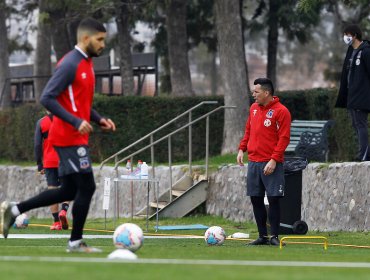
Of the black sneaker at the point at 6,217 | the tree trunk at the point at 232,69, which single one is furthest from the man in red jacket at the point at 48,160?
the tree trunk at the point at 232,69

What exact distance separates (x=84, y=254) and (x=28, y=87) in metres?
30.1

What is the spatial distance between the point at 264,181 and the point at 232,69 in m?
13.0

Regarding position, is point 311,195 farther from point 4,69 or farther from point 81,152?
point 4,69

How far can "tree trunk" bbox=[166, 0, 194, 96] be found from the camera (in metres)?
32.5

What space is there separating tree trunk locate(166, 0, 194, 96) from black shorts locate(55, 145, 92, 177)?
20497 millimetres

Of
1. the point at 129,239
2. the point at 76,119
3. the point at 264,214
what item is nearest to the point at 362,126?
the point at 264,214

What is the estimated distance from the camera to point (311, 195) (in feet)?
67.9

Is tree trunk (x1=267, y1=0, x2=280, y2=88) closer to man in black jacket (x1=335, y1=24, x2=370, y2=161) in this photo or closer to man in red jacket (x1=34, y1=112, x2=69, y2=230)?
man in red jacket (x1=34, y1=112, x2=69, y2=230)

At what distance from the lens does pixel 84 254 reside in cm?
1173

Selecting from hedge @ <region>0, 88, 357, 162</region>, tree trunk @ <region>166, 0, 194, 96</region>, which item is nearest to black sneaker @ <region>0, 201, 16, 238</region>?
hedge @ <region>0, 88, 357, 162</region>

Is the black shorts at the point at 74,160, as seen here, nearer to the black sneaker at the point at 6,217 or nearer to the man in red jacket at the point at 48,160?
the black sneaker at the point at 6,217

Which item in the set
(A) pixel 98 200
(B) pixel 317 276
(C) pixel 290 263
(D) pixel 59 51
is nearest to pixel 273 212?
(C) pixel 290 263

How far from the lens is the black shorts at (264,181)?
15.1 metres

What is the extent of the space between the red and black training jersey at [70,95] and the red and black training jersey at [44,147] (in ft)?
24.3
